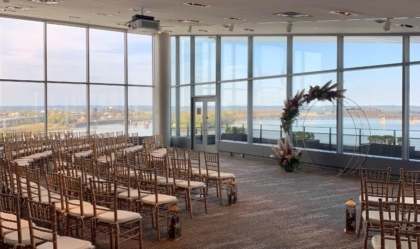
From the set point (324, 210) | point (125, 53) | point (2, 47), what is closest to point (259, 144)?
point (125, 53)

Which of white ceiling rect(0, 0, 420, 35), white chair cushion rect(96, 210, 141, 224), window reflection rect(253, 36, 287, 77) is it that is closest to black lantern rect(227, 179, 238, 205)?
white chair cushion rect(96, 210, 141, 224)

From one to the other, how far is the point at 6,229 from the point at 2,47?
10645 mm

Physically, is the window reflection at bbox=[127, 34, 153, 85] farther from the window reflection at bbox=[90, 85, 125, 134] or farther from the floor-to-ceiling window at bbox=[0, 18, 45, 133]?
the floor-to-ceiling window at bbox=[0, 18, 45, 133]

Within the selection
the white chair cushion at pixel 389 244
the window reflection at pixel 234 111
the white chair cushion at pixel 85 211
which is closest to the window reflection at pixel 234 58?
the window reflection at pixel 234 111

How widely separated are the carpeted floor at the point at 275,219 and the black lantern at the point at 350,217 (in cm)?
13

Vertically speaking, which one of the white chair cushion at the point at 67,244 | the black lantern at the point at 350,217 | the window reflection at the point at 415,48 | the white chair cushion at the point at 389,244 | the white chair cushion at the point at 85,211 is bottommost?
the black lantern at the point at 350,217

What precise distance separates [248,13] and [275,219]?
4786mm

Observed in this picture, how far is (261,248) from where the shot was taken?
5.24 meters

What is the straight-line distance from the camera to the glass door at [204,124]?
1634cm

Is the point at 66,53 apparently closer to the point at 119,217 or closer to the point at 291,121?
the point at 291,121

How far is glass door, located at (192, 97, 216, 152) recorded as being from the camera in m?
16.3

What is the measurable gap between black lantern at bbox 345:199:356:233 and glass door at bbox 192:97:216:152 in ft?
34.1

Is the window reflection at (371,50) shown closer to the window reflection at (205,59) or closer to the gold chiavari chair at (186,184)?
the window reflection at (205,59)

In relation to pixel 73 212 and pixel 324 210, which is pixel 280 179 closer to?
pixel 324 210
